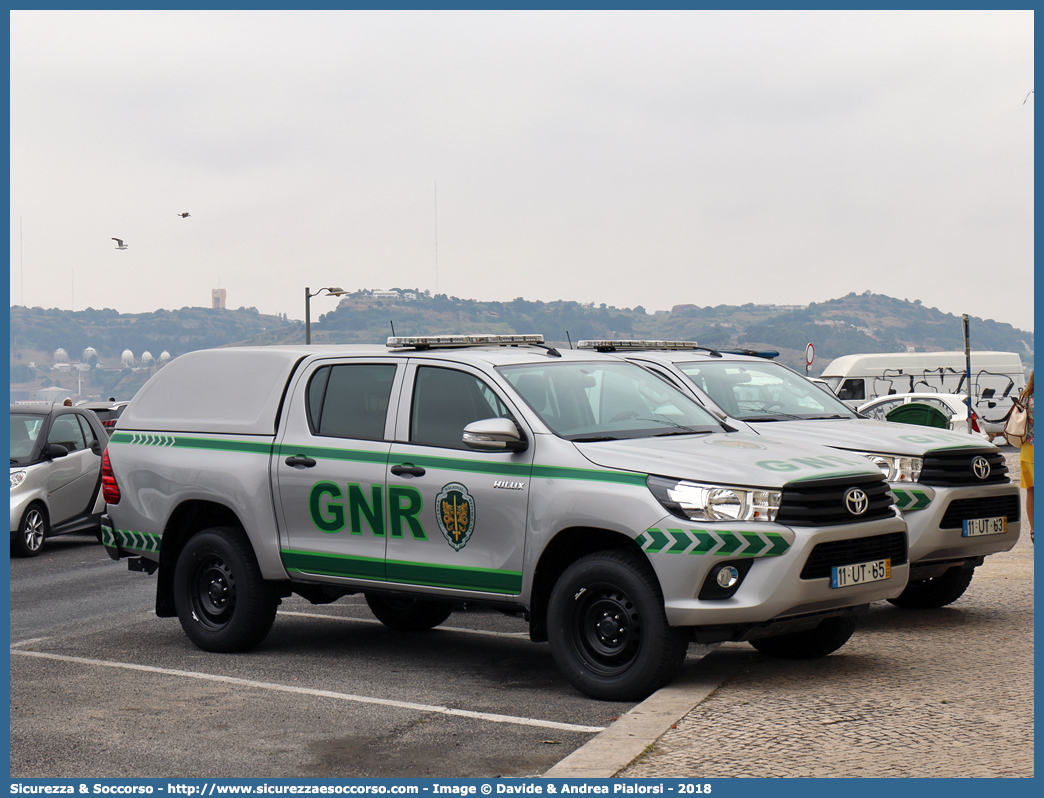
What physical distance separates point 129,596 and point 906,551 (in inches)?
276

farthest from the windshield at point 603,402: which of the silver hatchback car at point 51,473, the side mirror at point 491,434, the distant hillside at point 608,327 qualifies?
the distant hillside at point 608,327

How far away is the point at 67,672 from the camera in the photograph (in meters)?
7.91

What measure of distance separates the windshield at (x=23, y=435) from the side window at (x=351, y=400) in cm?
793

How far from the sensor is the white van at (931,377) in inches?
1689

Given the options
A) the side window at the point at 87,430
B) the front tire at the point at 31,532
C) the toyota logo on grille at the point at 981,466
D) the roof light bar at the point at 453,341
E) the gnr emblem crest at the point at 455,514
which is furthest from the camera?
the side window at the point at 87,430

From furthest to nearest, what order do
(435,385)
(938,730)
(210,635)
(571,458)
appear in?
(210,635)
(435,385)
(571,458)
(938,730)

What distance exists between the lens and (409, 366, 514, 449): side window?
7.50 m

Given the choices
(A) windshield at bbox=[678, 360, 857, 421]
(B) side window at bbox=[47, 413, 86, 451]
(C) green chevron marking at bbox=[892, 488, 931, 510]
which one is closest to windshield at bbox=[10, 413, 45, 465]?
(B) side window at bbox=[47, 413, 86, 451]

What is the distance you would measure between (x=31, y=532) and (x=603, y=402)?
924 cm

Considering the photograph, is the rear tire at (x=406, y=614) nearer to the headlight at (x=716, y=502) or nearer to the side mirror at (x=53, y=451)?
the headlight at (x=716, y=502)

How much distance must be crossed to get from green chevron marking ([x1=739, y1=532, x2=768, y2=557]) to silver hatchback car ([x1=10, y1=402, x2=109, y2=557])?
1017 centimetres

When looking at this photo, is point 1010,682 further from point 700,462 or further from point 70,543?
point 70,543
